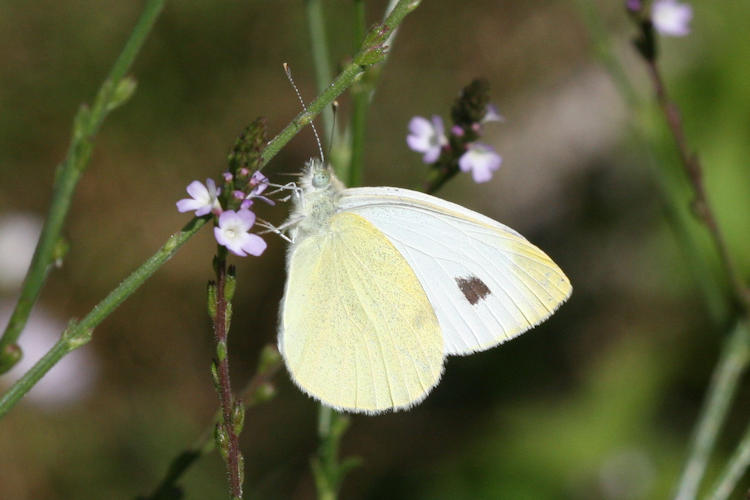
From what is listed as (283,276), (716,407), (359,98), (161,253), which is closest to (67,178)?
(161,253)

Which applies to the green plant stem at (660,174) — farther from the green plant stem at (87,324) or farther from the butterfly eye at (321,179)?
the green plant stem at (87,324)

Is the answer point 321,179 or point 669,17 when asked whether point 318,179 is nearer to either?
point 321,179

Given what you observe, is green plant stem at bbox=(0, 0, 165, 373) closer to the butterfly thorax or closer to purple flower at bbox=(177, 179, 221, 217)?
purple flower at bbox=(177, 179, 221, 217)

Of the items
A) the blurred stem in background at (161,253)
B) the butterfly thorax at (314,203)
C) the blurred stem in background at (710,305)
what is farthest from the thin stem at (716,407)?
the blurred stem in background at (161,253)

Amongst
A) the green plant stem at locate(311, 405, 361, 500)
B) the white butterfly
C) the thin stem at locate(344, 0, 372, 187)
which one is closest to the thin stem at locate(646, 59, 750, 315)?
the white butterfly

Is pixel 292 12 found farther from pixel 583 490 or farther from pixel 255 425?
pixel 583 490
